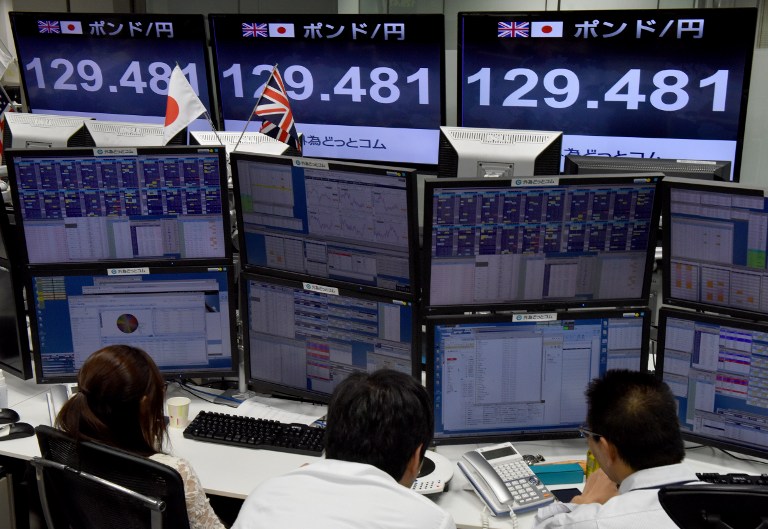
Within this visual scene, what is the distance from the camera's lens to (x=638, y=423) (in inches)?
65.6

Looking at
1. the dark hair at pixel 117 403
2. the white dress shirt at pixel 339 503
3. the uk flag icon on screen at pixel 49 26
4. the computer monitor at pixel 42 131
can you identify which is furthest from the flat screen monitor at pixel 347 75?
the white dress shirt at pixel 339 503

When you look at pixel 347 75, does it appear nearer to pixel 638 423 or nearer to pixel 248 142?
pixel 248 142

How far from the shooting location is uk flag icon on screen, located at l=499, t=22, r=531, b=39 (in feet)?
15.2

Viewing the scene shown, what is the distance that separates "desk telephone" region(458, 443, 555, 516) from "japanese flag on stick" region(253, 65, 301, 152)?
4.99ft

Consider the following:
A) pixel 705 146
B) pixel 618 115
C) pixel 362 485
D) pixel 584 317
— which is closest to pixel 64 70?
pixel 618 115

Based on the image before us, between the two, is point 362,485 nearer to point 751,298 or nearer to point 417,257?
point 417,257

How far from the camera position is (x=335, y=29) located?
197 inches

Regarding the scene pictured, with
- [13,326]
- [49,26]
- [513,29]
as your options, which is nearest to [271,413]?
[13,326]

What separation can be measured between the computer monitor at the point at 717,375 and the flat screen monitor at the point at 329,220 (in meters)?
0.72

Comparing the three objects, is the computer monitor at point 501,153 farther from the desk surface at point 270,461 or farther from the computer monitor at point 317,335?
the desk surface at point 270,461

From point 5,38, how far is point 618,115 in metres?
5.54

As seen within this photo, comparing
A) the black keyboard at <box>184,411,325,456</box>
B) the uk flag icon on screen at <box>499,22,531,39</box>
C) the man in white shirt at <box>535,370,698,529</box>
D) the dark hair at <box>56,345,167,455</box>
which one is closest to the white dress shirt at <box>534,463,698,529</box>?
the man in white shirt at <box>535,370,698,529</box>

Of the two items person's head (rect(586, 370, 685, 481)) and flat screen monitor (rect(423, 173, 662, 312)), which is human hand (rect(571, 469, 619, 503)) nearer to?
person's head (rect(586, 370, 685, 481))

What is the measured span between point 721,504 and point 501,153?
1.62 metres
